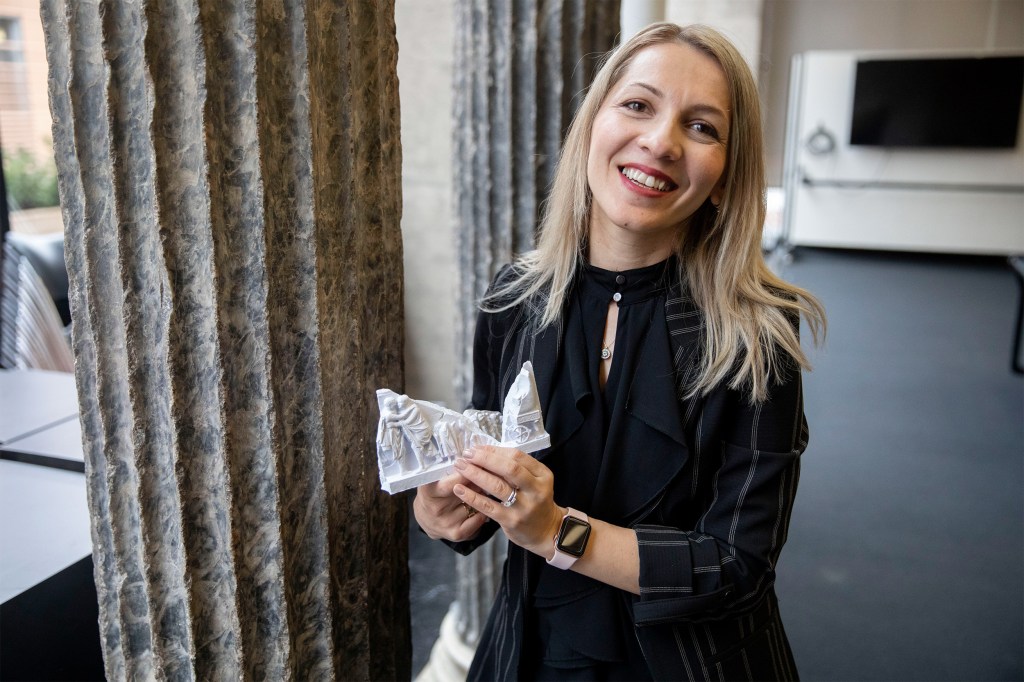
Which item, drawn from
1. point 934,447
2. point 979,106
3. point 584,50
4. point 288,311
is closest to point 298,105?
point 288,311

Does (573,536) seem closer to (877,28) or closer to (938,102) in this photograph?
(938,102)

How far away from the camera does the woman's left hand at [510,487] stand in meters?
1.06

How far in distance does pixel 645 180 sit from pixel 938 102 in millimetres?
10246

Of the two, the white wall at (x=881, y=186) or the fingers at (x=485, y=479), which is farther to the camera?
the white wall at (x=881, y=186)

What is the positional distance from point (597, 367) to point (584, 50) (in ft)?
3.86

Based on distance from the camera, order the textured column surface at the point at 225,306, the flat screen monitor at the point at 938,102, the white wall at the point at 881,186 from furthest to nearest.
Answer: the white wall at the point at 881,186, the flat screen monitor at the point at 938,102, the textured column surface at the point at 225,306

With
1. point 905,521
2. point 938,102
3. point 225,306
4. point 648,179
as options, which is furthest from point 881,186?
point 225,306

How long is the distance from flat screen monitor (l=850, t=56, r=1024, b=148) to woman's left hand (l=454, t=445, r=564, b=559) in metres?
10.4

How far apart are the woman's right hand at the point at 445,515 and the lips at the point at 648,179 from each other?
21.3 inches

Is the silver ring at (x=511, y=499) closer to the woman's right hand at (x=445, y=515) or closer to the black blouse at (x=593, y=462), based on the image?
the woman's right hand at (x=445, y=515)

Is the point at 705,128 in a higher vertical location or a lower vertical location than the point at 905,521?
higher

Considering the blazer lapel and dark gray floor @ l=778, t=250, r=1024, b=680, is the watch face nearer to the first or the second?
the blazer lapel

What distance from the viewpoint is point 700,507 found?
1.28 meters

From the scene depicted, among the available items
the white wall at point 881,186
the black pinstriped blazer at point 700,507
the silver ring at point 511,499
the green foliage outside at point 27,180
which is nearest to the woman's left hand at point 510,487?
the silver ring at point 511,499
